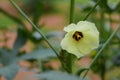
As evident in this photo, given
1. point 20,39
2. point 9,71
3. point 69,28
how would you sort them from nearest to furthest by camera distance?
point 69,28 < point 9,71 < point 20,39

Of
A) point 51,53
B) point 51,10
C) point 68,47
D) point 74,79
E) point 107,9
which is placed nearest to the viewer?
point 74,79

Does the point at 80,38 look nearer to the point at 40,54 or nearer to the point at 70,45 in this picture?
the point at 70,45

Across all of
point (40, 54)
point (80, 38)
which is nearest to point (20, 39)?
point (40, 54)

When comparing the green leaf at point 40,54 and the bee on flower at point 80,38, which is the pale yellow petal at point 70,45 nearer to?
the bee on flower at point 80,38

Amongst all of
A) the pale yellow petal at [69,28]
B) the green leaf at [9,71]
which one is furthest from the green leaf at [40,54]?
the pale yellow petal at [69,28]

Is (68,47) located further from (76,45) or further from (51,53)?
(51,53)

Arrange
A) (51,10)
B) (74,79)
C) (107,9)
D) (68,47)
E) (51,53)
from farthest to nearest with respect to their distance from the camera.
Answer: (51,10)
(107,9)
(51,53)
(68,47)
(74,79)

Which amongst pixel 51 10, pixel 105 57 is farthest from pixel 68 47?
pixel 51 10
